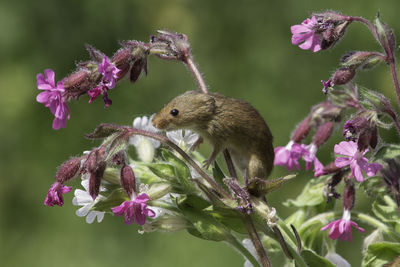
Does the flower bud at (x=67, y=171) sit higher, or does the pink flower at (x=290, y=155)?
the flower bud at (x=67, y=171)

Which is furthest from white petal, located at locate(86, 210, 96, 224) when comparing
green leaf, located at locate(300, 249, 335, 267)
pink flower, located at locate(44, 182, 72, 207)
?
green leaf, located at locate(300, 249, 335, 267)

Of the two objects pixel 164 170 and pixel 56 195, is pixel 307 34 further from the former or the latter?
pixel 56 195

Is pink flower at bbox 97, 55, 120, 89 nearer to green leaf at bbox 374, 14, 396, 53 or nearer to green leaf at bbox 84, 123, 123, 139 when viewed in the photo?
green leaf at bbox 84, 123, 123, 139

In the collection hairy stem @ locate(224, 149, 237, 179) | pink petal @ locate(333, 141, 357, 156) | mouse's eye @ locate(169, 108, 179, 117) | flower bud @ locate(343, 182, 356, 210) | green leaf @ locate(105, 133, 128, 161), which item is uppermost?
green leaf @ locate(105, 133, 128, 161)

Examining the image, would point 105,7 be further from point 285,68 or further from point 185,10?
point 285,68

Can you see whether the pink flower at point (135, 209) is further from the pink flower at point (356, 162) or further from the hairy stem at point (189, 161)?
the pink flower at point (356, 162)

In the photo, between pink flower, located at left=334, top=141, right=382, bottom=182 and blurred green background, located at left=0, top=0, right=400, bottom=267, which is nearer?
pink flower, located at left=334, top=141, right=382, bottom=182

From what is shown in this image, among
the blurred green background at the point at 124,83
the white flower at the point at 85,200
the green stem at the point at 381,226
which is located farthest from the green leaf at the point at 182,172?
the blurred green background at the point at 124,83
